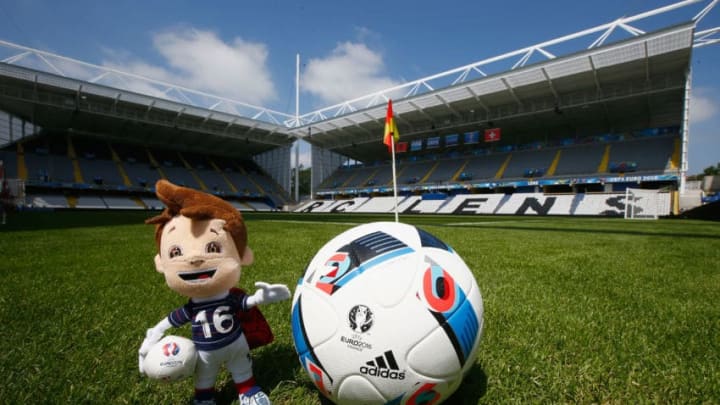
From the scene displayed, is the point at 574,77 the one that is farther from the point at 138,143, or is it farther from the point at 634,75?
the point at 138,143

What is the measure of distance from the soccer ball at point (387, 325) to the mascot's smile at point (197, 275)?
1.51ft

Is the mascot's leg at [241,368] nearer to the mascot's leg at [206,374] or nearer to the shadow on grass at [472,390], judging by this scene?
the mascot's leg at [206,374]

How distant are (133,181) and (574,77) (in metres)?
46.0

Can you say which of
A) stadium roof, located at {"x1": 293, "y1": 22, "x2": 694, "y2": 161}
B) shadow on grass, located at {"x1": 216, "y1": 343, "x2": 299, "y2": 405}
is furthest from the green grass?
stadium roof, located at {"x1": 293, "y1": 22, "x2": 694, "y2": 161}

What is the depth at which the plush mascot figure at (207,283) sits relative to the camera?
5.35 ft

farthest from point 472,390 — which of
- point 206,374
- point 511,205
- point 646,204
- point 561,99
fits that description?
point 561,99

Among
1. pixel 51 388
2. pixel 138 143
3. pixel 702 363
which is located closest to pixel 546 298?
pixel 702 363

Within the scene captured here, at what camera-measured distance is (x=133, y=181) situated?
39.5 meters

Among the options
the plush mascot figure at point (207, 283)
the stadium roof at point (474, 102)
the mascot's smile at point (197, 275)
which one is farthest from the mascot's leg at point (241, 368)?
the stadium roof at point (474, 102)

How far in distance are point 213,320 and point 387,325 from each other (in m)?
0.89

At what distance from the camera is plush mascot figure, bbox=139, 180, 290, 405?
163cm

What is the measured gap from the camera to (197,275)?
1.63 meters

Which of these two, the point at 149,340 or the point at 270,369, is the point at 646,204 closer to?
the point at 270,369

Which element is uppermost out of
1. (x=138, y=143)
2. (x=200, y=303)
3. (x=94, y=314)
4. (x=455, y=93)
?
(x=455, y=93)
